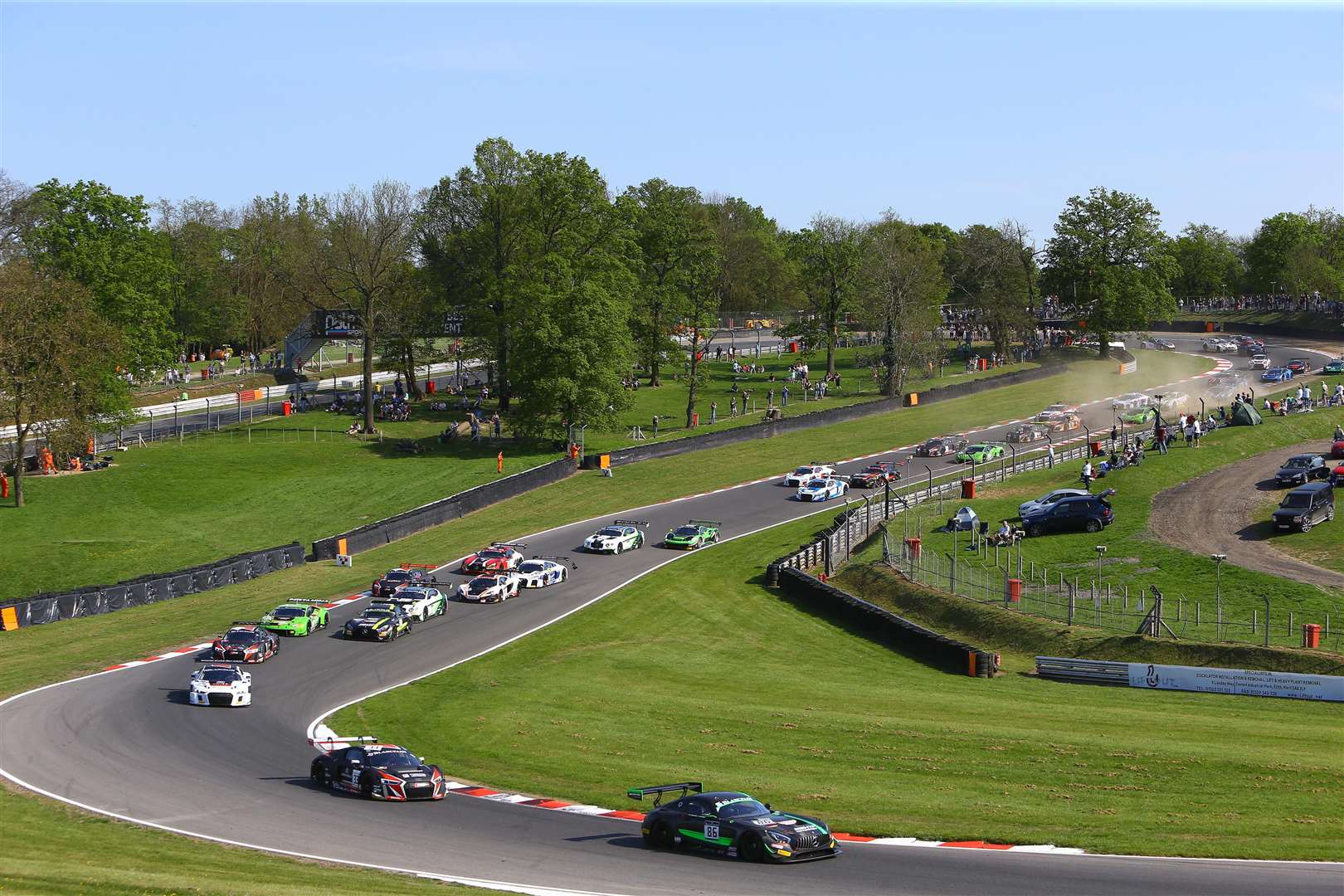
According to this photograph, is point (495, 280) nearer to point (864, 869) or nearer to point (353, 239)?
point (353, 239)

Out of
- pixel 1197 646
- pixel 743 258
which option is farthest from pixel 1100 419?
pixel 743 258

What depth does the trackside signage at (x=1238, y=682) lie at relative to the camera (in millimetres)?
37062

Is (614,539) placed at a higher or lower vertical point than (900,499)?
lower

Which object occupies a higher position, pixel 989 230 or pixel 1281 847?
pixel 989 230

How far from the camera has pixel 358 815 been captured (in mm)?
27938

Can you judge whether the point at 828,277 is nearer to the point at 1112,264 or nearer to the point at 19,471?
the point at 1112,264

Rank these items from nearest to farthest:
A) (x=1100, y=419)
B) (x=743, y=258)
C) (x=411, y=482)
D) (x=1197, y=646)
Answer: (x=1197, y=646)
(x=411, y=482)
(x=1100, y=419)
(x=743, y=258)

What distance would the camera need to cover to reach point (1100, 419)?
313 feet

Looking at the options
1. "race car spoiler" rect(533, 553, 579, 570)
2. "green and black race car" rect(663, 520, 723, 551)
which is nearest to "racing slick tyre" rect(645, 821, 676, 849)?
"race car spoiler" rect(533, 553, 579, 570)

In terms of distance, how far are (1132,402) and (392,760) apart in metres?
79.8

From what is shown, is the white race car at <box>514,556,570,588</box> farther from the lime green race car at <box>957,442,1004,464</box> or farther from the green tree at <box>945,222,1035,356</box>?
the green tree at <box>945,222,1035,356</box>

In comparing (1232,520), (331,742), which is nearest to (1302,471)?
(1232,520)

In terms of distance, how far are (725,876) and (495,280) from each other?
76.5 metres

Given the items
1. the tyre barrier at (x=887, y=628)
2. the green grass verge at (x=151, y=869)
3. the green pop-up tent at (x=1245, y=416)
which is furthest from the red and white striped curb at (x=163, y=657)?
the green pop-up tent at (x=1245, y=416)
